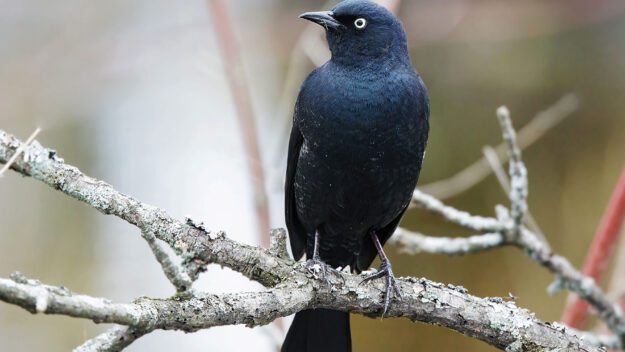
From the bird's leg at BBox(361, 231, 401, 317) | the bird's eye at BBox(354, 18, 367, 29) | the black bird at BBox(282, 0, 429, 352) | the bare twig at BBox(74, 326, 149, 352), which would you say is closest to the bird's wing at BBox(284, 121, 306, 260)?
the black bird at BBox(282, 0, 429, 352)

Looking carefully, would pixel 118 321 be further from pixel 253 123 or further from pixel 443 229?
pixel 443 229

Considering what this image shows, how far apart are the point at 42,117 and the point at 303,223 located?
8.21 ft

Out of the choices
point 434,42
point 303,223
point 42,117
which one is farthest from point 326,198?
point 42,117

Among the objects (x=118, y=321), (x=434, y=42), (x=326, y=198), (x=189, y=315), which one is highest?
(x=434, y=42)

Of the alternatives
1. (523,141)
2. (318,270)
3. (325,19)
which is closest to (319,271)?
(318,270)

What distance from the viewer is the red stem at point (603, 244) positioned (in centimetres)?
330

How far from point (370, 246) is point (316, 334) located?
2.23 feet

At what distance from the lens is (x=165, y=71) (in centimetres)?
723

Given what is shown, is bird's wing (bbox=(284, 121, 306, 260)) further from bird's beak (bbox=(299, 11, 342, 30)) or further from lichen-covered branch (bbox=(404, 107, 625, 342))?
lichen-covered branch (bbox=(404, 107, 625, 342))

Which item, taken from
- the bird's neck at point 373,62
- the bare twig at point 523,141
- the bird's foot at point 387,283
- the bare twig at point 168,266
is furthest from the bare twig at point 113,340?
the bare twig at point 523,141

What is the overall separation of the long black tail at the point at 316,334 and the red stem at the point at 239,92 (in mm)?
648

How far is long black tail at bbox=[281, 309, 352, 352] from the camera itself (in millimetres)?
3406

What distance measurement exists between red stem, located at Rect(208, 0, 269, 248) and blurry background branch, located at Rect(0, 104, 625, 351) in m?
0.77

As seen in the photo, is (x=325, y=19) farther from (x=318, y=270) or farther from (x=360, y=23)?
(x=318, y=270)
